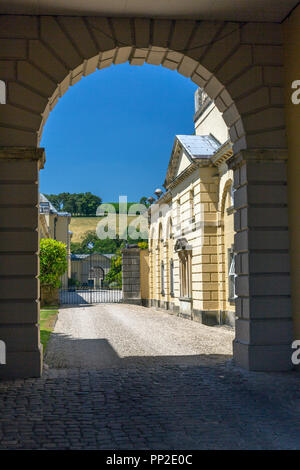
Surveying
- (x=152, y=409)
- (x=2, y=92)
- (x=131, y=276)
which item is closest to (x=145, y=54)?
(x=2, y=92)

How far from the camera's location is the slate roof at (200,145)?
2105 centimetres

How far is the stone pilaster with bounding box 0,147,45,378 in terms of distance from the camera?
8.52m

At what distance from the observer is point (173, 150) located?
82.1ft

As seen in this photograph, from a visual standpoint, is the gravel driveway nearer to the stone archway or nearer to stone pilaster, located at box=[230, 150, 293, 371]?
stone pilaster, located at box=[230, 150, 293, 371]

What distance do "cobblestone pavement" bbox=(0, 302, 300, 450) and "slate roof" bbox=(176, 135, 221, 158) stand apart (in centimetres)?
1312

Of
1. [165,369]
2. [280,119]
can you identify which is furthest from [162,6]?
[165,369]

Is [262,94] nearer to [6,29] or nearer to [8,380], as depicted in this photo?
[6,29]

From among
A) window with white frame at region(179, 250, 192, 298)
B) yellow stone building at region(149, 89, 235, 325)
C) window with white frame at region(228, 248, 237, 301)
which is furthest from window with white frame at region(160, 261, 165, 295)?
window with white frame at region(228, 248, 237, 301)

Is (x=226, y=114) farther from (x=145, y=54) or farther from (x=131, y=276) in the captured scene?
(x=131, y=276)

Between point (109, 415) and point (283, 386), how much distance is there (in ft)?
9.78

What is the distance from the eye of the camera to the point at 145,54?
9867 millimetres

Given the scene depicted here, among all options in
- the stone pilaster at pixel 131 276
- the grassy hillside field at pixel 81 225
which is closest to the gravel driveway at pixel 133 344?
the stone pilaster at pixel 131 276

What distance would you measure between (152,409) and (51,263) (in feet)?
78.2

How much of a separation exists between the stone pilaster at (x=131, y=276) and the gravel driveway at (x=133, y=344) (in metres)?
12.6
